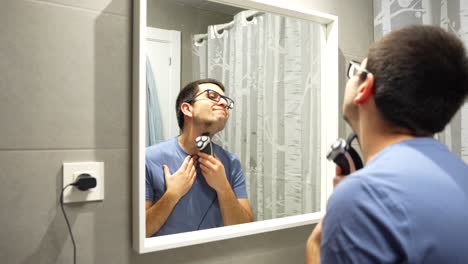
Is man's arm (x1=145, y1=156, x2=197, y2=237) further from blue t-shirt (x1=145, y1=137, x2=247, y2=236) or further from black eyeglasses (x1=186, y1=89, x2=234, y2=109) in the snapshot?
black eyeglasses (x1=186, y1=89, x2=234, y2=109)

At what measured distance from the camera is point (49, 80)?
87 cm

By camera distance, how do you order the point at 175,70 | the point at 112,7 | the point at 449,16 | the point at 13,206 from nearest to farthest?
the point at 13,206, the point at 112,7, the point at 175,70, the point at 449,16

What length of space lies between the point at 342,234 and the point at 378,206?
0.07 metres

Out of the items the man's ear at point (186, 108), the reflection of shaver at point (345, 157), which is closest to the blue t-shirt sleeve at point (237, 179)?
the man's ear at point (186, 108)

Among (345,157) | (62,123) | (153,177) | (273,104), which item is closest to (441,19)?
(273,104)

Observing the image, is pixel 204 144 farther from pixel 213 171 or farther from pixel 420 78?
pixel 420 78

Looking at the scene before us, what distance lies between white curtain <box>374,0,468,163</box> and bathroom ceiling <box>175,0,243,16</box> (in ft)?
2.12

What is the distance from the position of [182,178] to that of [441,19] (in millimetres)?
1066

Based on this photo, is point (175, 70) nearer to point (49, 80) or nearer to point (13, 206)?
point (49, 80)

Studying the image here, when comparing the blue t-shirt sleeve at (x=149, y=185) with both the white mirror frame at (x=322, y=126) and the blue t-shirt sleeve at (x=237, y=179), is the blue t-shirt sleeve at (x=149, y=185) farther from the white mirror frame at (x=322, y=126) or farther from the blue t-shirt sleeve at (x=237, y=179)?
the blue t-shirt sleeve at (x=237, y=179)

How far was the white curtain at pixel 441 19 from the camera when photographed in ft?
4.18

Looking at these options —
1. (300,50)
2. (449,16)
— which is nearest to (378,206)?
(300,50)

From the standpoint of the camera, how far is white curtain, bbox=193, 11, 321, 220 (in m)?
1.20

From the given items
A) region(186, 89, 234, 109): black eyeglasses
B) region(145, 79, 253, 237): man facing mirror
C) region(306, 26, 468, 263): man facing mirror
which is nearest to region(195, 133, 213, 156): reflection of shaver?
region(145, 79, 253, 237): man facing mirror
